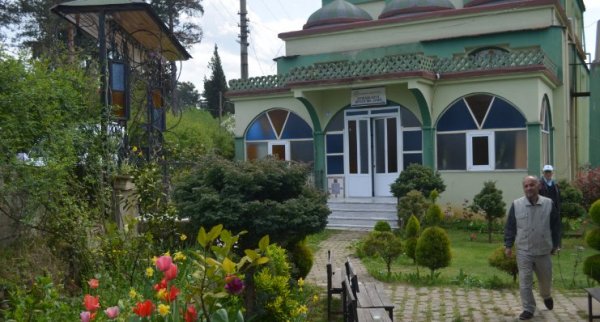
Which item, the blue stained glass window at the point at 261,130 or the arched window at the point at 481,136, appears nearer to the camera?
the arched window at the point at 481,136

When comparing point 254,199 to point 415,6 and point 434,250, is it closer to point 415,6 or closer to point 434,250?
point 434,250

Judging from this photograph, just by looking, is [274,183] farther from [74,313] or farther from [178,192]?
[74,313]

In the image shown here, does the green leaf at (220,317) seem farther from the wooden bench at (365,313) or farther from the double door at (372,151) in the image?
the double door at (372,151)

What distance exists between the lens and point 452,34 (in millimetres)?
21203

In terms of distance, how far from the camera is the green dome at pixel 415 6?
2245 centimetres

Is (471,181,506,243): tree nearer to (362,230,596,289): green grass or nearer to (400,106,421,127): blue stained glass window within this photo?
(362,230,596,289): green grass

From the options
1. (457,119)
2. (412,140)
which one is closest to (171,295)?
(457,119)

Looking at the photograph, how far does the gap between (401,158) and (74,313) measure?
15.4m

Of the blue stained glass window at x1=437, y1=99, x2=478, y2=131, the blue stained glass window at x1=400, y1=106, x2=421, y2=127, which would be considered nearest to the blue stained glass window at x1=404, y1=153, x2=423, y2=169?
the blue stained glass window at x1=400, y1=106, x2=421, y2=127

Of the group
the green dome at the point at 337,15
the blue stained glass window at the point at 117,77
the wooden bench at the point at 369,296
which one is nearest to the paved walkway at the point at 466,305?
the wooden bench at the point at 369,296

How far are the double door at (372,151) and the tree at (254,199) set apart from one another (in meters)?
12.3

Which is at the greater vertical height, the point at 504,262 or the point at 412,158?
the point at 412,158

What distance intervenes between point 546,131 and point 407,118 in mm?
4140

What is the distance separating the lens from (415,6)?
22.6m
